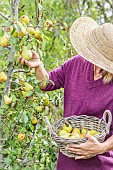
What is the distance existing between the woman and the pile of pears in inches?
2.7

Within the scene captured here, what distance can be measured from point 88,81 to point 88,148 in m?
0.32

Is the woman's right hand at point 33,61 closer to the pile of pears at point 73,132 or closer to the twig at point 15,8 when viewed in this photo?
the twig at point 15,8

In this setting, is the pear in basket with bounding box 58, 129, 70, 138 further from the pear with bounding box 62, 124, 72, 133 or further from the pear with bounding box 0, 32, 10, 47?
the pear with bounding box 0, 32, 10, 47

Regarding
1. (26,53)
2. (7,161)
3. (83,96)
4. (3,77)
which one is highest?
(26,53)

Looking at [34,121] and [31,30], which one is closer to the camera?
[31,30]

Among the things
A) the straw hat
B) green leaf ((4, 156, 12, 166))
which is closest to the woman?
the straw hat

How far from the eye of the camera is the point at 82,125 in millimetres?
1793

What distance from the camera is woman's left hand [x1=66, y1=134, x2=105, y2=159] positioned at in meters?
1.63

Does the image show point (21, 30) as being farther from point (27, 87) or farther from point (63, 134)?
point (63, 134)

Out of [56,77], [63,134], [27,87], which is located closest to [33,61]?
[27,87]

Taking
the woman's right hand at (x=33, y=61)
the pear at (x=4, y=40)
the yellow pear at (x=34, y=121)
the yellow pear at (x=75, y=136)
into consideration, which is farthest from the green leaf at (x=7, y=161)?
the pear at (x=4, y=40)

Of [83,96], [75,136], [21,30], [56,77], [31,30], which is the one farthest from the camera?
[56,77]

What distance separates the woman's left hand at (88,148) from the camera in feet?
5.36

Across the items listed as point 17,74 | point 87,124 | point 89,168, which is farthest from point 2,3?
point 89,168
